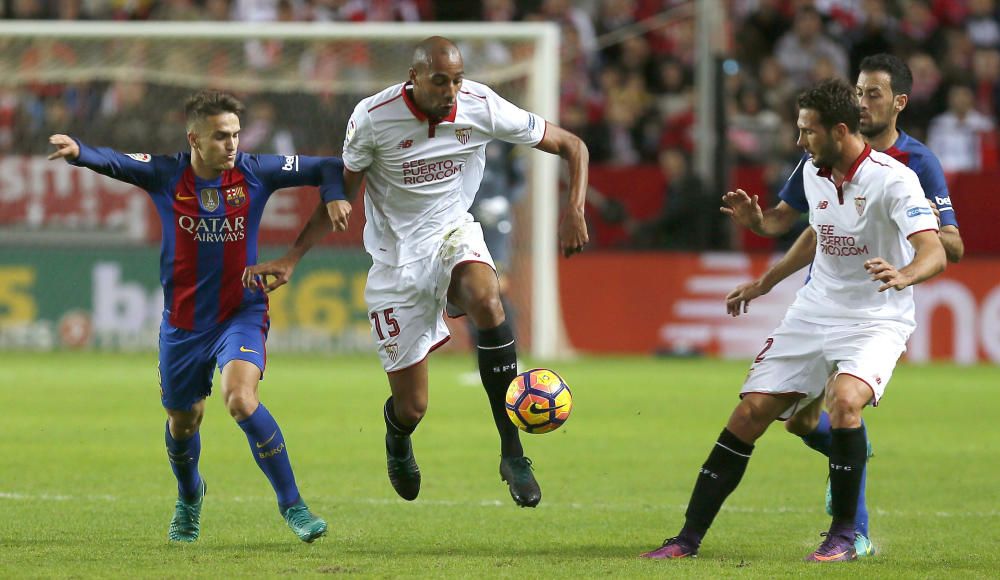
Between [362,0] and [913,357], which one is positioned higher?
[362,0]

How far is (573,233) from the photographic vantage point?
23.8 feet

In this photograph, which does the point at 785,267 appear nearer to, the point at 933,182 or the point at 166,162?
the point at 933,182

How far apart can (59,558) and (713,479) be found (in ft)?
9.36

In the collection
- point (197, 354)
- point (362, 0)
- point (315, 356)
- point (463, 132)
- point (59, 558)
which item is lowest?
point (315, 356)

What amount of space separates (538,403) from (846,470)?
1440 millimetres

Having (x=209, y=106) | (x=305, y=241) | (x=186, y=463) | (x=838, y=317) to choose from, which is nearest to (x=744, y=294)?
(x=838, y=317)

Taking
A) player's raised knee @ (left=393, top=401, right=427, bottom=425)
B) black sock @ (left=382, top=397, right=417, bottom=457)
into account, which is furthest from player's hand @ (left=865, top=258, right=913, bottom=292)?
black sock @ (left=382, top=397, right=417, bottom=457)

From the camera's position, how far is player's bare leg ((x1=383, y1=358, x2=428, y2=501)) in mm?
8031

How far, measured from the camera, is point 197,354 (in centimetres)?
732

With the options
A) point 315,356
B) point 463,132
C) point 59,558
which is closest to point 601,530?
point 463,132

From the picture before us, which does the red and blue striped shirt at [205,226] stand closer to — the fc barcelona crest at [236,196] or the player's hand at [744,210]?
the fc barcelona crest at [236,196]

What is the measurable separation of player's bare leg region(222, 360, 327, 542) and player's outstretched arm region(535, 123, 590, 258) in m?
1.57

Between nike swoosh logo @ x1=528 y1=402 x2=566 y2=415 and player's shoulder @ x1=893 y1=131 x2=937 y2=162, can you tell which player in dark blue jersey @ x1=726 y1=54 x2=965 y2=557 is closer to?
player's shoulder @ x1=893 y1=131 x2=937 y2=162

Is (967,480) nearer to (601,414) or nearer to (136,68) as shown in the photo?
(601,414)
